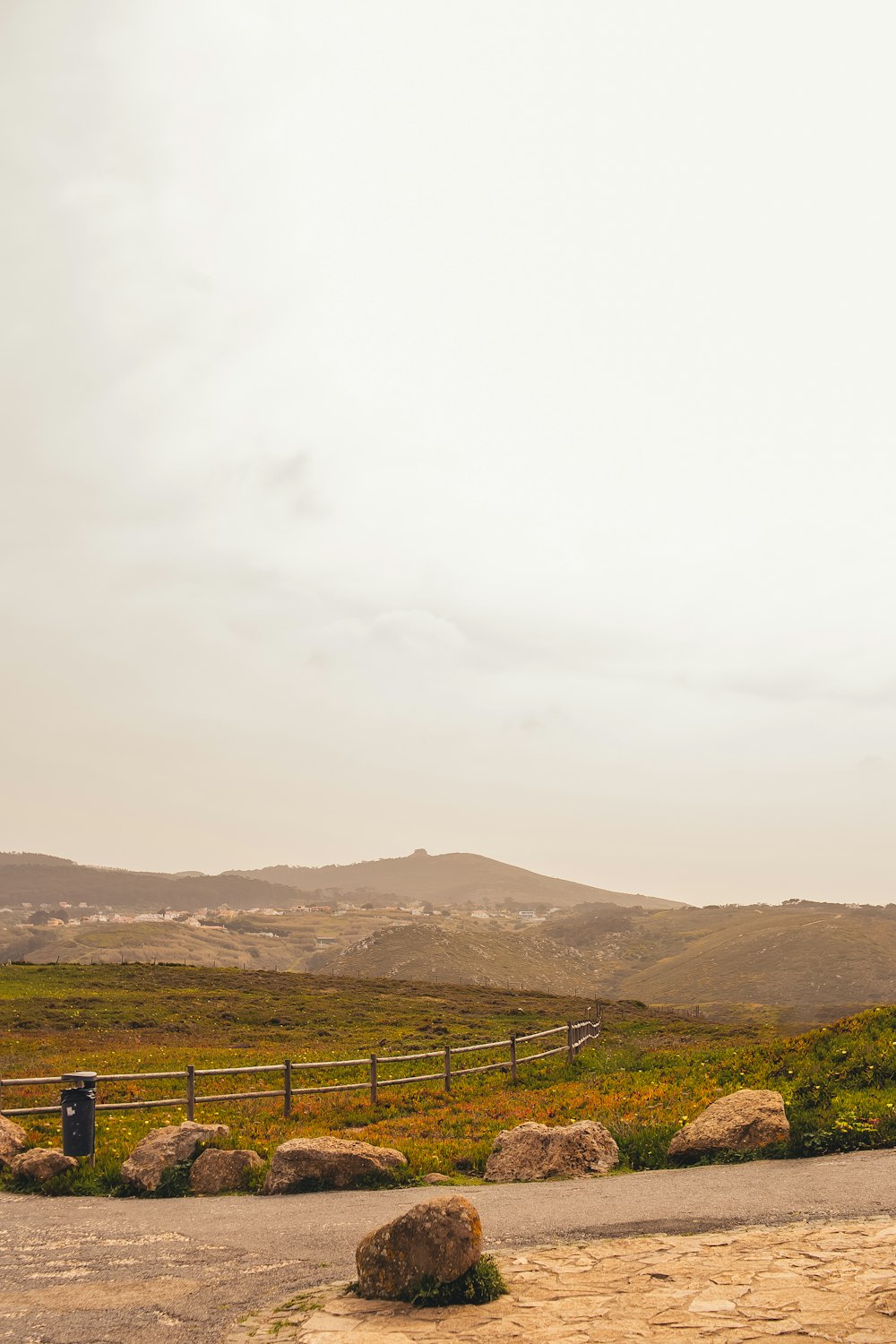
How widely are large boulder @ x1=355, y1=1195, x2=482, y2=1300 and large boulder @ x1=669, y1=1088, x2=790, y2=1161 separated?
848cm

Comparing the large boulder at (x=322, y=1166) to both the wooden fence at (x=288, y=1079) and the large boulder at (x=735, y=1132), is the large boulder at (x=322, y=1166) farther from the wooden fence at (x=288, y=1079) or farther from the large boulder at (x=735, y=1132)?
the large boulder at (x=735, y=1132)

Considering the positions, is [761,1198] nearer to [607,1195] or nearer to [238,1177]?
[607,1195]

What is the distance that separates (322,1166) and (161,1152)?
3114 millimetres

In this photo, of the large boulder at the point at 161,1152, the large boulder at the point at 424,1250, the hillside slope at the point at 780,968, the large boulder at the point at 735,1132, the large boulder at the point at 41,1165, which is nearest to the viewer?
the large boulder at the point at 424,1250

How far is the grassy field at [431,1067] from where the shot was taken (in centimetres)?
1758

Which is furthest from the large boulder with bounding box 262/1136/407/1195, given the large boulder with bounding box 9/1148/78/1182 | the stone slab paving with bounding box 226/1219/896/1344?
the stone slab paving with bounding box 226/1219/896/1344

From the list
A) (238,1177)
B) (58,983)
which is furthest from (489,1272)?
(58,983)

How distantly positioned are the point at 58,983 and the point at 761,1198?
2868 inches

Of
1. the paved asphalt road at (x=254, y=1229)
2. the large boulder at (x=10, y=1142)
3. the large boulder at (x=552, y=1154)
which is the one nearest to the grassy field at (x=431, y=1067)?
Answer: the large boulder at (x=552, y=1154)

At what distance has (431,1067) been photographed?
3344 centimetres

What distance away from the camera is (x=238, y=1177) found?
1549 centimetres

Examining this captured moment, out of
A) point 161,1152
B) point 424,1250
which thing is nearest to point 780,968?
point 161,1152

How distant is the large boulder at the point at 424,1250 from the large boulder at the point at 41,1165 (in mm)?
9036

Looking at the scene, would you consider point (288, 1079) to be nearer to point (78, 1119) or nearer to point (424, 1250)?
point (78, 1119)
